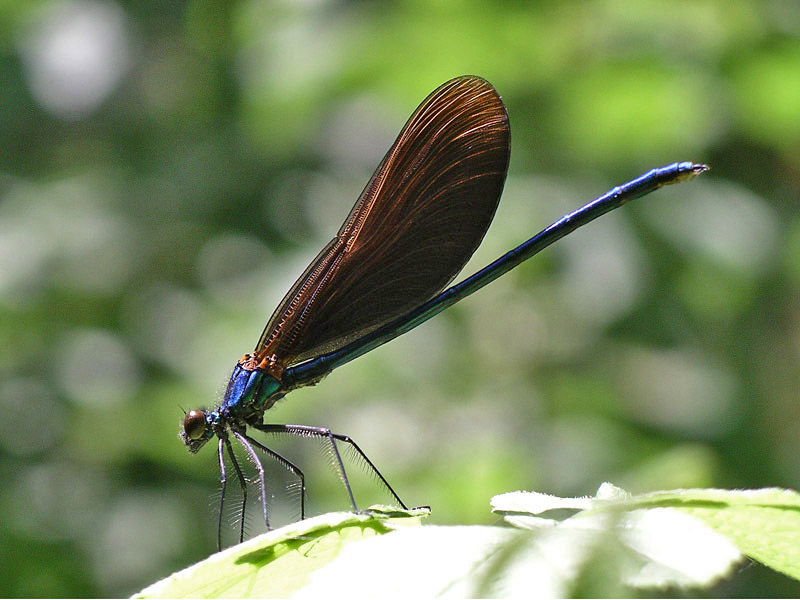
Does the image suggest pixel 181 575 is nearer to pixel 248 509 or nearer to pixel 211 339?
pixel 248 509

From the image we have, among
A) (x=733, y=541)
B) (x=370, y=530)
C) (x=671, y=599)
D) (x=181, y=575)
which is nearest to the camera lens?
(x=671, y=599)

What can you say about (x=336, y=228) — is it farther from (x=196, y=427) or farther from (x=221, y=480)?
(x=221, y=480)

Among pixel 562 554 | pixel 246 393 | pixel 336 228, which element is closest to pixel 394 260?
pixel 246 393

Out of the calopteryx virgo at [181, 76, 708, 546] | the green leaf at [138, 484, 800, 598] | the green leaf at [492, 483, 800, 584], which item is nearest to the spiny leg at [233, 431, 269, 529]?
the calopteryx virgo at [181, 76, 708, 546]

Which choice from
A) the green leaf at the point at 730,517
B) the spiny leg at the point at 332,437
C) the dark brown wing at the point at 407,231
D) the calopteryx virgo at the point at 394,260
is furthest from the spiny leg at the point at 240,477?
the green leaf at the point at 730,517

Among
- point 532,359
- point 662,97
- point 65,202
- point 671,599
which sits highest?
point 65,202

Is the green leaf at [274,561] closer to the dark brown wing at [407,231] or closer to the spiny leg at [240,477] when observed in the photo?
the spiny leg at [240,477]

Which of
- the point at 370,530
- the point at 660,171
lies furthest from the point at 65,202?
the point at 370,530
